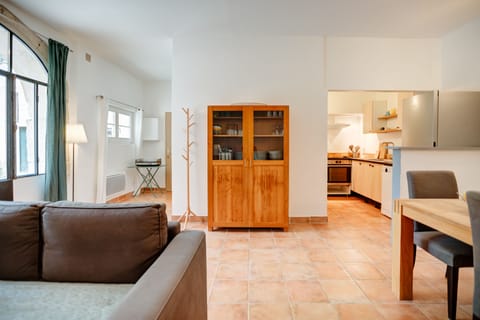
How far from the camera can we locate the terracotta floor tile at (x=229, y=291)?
2.12 m

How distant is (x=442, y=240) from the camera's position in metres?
1.99

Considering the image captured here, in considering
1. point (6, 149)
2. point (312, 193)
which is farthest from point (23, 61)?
point (312, 193)

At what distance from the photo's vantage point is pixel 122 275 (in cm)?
141

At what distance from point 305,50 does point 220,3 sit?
5.09ft

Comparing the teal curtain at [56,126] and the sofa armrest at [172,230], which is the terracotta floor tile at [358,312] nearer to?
the sofa armrest at [172,230]

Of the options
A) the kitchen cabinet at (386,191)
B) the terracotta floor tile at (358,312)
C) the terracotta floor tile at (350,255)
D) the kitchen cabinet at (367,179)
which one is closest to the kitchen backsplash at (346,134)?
the kitchen cabinet at (367,179)

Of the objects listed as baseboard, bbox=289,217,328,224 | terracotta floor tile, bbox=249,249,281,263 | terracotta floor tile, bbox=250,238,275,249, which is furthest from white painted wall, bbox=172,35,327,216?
terracotta floor tile, bbox=249,249,281,263

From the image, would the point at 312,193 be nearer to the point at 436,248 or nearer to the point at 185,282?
the point at 436,248

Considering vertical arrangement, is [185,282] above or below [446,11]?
below

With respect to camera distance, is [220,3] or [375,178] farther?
[375,178]

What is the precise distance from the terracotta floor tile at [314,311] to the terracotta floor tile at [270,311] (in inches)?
2.5

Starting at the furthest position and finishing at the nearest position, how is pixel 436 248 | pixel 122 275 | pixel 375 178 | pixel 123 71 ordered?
1. pixel 123 71
2. pixel 375 178
3. pixel 436 248
4. pixel 122 275

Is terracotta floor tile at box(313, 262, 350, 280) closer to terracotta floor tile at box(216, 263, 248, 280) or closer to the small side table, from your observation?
terracotta floor tile at box(216, 263, 248, 280)

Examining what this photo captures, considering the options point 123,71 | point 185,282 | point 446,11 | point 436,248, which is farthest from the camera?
point 123,71
